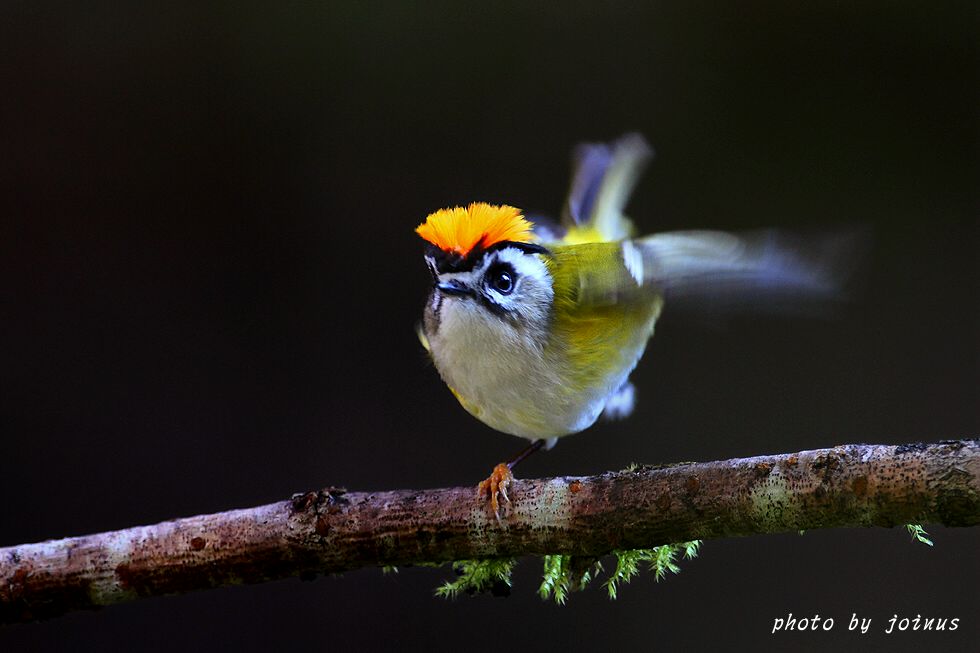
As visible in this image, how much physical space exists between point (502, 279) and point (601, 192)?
857 mm

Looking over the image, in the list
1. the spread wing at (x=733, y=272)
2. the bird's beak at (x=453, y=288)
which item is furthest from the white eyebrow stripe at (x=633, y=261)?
the bird's beak at (x=453, y=288)

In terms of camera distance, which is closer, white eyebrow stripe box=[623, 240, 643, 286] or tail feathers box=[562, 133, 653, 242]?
white eyebrow stripe box=[623, 240, 643, 286]

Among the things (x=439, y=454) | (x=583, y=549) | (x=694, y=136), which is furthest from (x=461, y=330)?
(x=694, y=136)

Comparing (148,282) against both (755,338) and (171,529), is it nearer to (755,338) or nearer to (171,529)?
(171,529)

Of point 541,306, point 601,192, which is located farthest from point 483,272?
point 601,192

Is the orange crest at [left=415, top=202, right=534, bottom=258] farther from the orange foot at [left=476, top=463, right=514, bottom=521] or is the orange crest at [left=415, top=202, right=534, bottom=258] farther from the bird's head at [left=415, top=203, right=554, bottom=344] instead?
the orange foot at [left=476, top=463, right=514, bottom=521]

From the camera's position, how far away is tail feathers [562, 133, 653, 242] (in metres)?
2.67

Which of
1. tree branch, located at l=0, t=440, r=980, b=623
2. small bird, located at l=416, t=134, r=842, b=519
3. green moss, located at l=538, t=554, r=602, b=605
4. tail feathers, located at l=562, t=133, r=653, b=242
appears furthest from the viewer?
tail feathers, located at l=562, t=133, r=653, b=242

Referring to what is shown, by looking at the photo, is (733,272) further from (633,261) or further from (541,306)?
(541,306)

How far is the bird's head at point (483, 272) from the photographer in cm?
191

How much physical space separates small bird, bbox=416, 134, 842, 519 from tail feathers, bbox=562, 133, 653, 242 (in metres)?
0.50

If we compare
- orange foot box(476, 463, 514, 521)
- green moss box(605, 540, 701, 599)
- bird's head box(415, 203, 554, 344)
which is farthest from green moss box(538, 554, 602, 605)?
bird's head box(415, 203, 554, 344)

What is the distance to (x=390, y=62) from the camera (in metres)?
3.68

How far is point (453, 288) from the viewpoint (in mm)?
1871
